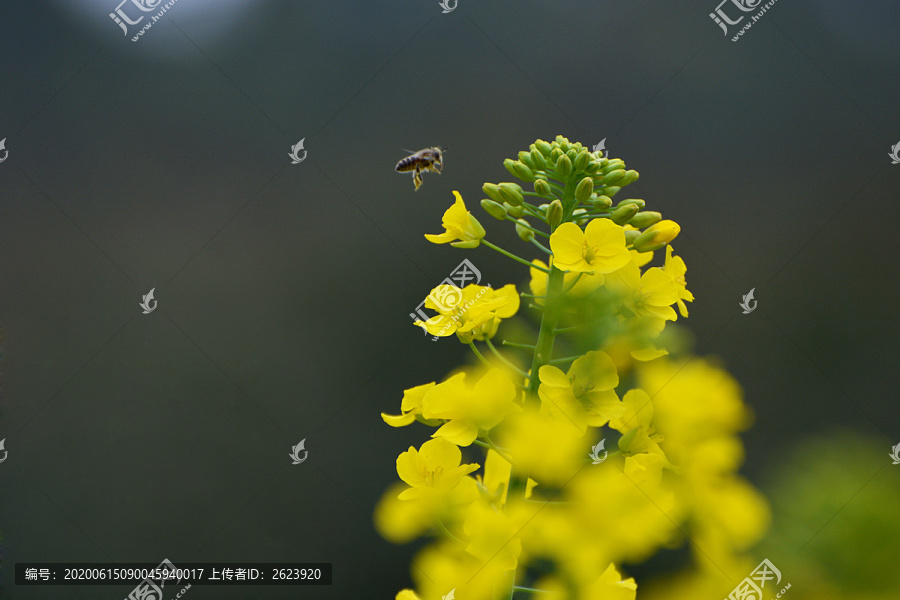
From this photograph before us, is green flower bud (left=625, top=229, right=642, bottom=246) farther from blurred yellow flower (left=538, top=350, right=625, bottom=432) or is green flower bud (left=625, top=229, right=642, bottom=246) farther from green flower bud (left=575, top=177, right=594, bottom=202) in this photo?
blurred yellow flower (left=538, top=350, right=625, bottom=432)

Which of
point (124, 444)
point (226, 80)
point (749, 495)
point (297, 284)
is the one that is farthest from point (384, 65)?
point (749, 495)

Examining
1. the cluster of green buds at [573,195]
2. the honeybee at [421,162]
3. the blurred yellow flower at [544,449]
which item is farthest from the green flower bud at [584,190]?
the honeybee at [421,162]

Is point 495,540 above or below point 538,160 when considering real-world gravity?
below

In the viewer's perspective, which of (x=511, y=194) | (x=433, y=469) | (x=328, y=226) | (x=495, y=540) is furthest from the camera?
(x=328, y=226)

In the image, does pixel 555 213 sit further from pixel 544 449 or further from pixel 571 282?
pixel 544 449

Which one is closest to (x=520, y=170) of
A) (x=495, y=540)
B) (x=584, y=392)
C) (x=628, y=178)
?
(x=628, y=178)

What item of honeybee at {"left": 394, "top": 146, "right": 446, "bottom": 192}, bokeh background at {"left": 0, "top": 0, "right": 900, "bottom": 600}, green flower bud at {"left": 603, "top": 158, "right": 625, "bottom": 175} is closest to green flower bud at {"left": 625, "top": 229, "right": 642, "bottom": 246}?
green flower bud at {"left": 603, "top": 158, "right": 625, "bottom": 175}

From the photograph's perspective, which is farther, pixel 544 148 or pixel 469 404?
pixel 544 148

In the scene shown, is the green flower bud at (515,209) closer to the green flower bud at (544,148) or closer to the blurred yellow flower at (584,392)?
the green flower bud at (544,148)
